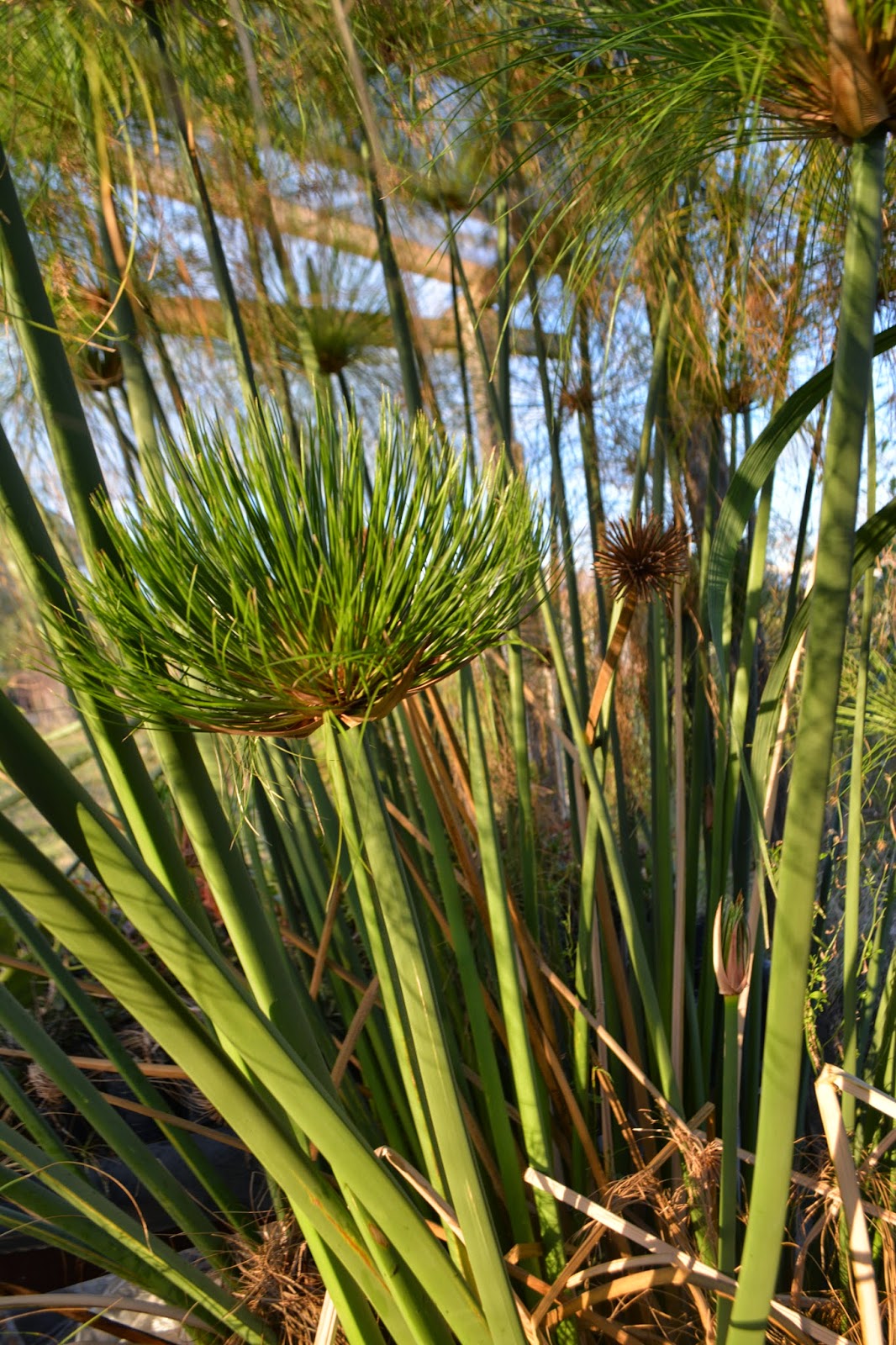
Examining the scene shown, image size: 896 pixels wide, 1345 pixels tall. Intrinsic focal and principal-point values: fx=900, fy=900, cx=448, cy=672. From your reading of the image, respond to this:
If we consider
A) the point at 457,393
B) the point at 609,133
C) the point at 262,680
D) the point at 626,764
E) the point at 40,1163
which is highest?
the point at 457,393

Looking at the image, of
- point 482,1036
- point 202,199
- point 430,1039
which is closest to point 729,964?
point 430,1039

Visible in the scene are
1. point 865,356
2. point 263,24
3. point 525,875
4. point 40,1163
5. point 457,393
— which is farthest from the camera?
point 457,393

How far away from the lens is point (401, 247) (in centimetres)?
71

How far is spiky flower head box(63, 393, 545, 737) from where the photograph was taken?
353 mm

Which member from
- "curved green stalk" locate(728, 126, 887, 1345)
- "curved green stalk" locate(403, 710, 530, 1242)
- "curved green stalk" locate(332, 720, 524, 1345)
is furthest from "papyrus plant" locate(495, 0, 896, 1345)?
"curved green stalk" locate(403, 710, 530, 1242)

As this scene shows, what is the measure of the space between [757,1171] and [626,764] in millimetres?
1133

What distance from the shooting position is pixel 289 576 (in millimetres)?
358

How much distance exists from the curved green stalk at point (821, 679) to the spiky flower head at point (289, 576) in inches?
4.9

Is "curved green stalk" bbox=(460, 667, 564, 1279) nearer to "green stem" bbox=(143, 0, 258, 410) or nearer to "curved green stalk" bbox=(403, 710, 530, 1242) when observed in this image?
"curved green stalk" bbox=(403, 710, 530, 1242)

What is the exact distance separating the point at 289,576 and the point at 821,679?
0.22 metres

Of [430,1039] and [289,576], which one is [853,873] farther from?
[289,576]

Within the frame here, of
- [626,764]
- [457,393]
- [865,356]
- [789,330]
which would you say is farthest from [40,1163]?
[457,393]

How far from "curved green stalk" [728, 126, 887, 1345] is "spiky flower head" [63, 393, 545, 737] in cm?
12

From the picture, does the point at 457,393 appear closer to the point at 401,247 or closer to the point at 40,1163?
the point at 401,247
